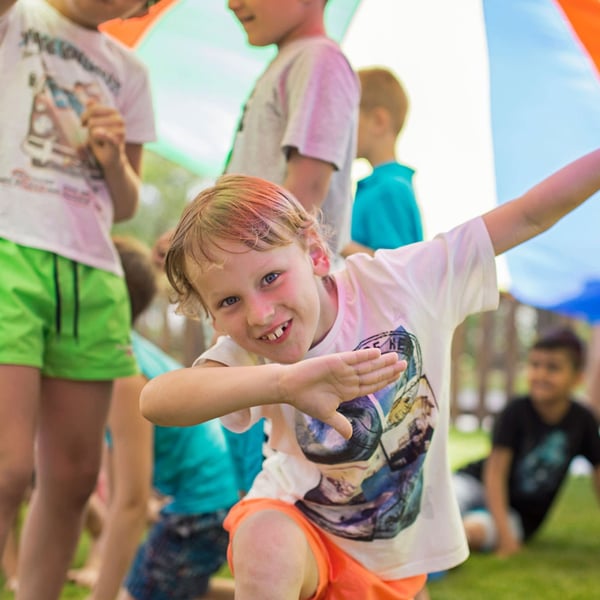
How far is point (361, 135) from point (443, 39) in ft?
1.42

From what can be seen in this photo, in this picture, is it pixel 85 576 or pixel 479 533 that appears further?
pixel 479 533

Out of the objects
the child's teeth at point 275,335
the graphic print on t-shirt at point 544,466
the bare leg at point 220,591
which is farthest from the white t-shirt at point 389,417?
the graphic print on t-shirt at point 544,466

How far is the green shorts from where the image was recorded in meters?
1.87

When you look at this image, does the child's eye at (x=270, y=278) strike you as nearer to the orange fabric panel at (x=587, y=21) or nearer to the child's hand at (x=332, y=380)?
the child's hand at (x=332, y=380)

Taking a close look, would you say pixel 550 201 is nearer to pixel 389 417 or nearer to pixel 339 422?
pixel 389 417

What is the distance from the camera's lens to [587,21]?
2213 mm

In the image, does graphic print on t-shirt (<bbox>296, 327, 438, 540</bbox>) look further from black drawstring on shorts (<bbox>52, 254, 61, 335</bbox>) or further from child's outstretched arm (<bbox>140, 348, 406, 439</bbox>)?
black drawstring on shorts (<bbox>52, 254, 61, 335</bbox>)

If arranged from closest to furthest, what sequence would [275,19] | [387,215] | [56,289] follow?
[56,289]
[275,19]
[387,215]

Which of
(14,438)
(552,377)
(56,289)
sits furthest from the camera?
(552,377)

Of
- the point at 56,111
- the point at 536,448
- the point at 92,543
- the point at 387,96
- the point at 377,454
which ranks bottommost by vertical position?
the point at 92,543

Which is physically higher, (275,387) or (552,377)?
(275,387)

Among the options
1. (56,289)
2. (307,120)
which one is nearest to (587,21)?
(307,120)

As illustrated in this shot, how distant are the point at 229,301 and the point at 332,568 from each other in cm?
54

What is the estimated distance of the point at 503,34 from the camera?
2492 mm
